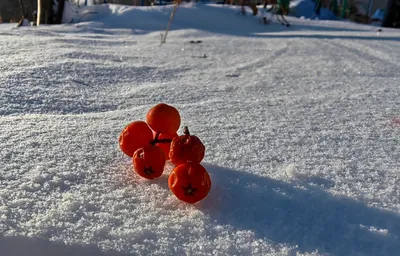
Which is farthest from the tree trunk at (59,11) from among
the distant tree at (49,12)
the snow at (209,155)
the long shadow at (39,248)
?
the long shadow at (39,248)

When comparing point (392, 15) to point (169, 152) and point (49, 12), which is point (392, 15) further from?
point (169, 152)

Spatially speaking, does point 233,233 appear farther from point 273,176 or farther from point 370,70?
point 370,70

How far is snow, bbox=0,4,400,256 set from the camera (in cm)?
66

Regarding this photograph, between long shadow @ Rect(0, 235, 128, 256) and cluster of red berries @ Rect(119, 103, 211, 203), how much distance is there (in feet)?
0.55

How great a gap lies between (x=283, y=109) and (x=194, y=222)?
75 cm

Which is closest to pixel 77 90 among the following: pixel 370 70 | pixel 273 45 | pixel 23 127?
pixel 23 127

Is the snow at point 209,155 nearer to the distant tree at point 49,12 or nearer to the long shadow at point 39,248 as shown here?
the long shadow at point 39,248

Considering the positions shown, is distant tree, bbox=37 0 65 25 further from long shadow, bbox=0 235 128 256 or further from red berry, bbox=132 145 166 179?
long shadow, bbox=0 235 128 256

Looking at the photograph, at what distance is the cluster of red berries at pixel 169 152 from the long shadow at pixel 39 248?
167mm

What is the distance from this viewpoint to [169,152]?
0.85 meters

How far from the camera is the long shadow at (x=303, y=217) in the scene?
2.16 ft

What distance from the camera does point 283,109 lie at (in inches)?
53.4

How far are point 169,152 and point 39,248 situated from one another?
318mm

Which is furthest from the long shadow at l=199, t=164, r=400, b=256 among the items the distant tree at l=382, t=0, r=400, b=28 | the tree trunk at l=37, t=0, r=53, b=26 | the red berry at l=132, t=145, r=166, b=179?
the distant tree at l=382, t=0, r=400, b=28
